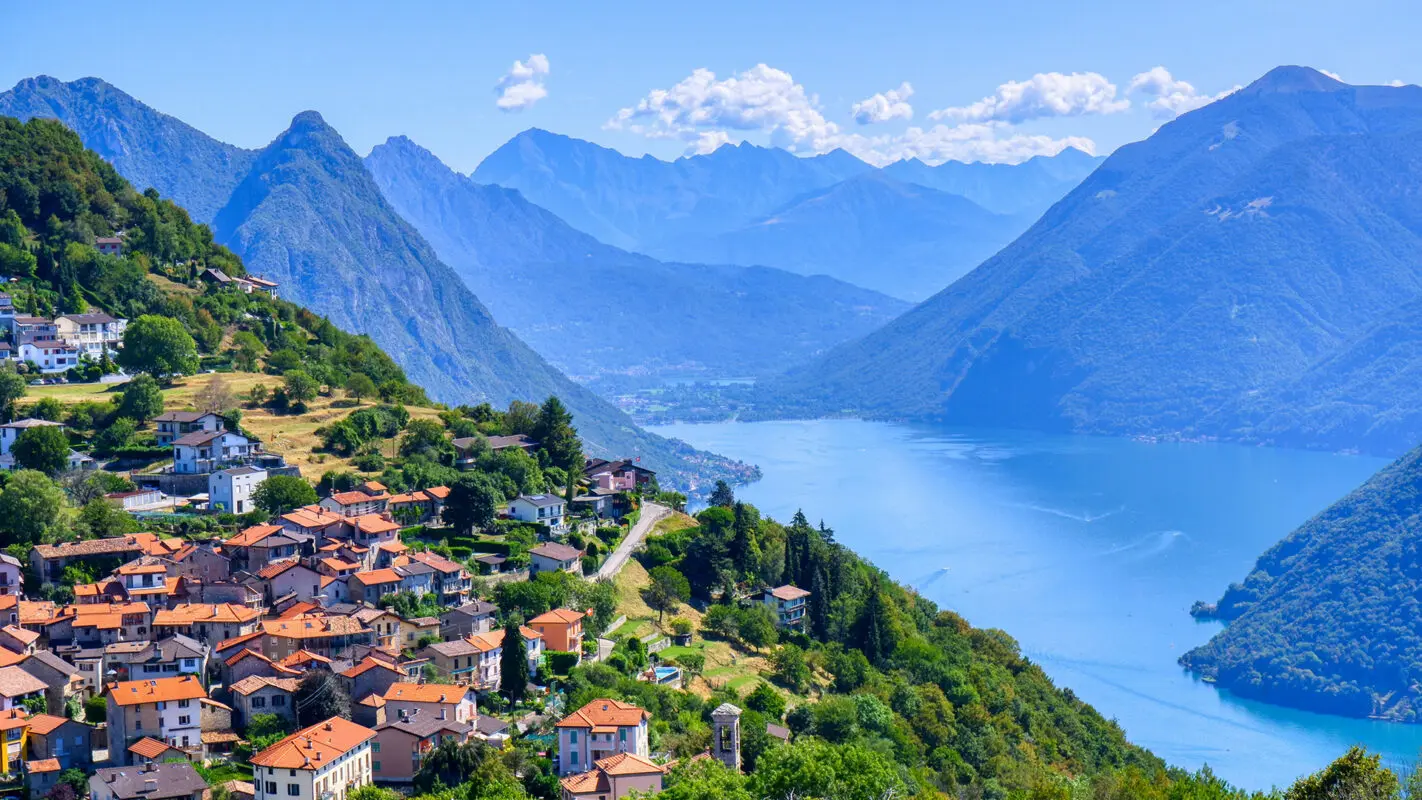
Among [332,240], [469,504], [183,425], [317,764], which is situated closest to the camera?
[317,764]

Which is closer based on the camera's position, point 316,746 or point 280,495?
point 316,746

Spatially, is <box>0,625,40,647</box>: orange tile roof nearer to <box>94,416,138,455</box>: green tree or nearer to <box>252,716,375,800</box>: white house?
<box>252,716,375,800</box>: white house

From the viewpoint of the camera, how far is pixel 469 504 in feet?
117

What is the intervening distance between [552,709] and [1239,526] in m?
73.6

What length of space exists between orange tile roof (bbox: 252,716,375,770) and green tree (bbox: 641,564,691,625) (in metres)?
12.4

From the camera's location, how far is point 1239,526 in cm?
9106

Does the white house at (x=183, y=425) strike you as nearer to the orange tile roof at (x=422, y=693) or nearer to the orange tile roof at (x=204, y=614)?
the orange tile roof at (x=204, y=614)

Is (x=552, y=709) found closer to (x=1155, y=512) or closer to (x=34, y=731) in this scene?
(x=34, y=731)

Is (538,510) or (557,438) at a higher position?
(557,438)

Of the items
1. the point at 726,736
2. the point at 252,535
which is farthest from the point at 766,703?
the point at 252,535

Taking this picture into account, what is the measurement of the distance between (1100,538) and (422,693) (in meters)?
67.4

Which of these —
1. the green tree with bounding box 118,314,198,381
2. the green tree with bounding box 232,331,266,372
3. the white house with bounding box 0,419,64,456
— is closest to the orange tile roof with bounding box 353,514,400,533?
the white house with bounding box 0,419,64,456

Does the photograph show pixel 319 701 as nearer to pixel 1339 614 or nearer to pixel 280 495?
pixel 280 495

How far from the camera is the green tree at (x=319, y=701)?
24.5 meters
